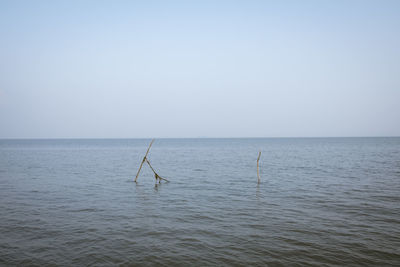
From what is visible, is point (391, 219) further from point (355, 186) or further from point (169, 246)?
point (169, 246)

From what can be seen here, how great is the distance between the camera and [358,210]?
15477 mm

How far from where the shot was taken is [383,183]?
24016 millimetres

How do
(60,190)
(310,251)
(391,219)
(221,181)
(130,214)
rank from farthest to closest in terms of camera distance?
1. (221,181)
2. (60,190)
3. (130,214)
4. (391,219)
5. (310,251)

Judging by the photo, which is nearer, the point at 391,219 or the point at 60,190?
the point at 391,219

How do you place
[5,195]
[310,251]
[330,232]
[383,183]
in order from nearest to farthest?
1. [310,251]
2. [330,232]
3. [5,195]
4. [383,183]

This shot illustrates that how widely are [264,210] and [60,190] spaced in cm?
1734

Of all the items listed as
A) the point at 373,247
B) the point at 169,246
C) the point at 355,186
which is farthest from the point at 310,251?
the point at 355,186

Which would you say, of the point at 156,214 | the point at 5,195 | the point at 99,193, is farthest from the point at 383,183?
the point at 5,195

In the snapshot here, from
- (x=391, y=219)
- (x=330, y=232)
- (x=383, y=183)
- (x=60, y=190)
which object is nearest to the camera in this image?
(x=330, y=232)

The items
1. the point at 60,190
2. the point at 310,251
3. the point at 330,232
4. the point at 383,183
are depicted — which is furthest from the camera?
the point at 383,183

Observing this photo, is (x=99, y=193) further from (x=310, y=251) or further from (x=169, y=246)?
(x=310, y=251)

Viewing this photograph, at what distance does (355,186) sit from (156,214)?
18.3m

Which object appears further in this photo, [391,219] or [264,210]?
[264,210]

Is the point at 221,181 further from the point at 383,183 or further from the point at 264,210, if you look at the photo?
the point at 383,183
